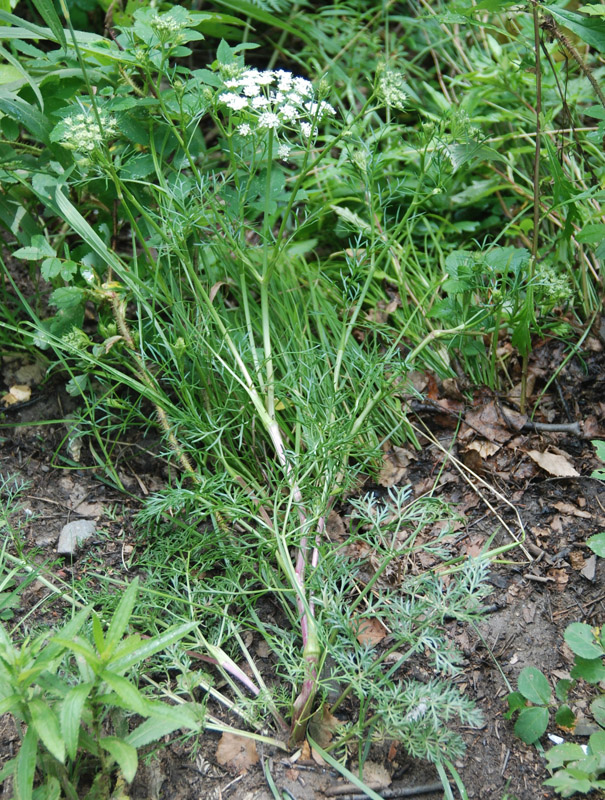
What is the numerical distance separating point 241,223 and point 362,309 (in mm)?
712

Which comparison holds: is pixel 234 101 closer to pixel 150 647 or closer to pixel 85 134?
pixel 85 134

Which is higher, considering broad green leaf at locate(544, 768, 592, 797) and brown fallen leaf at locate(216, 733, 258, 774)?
broad green leaf at locate(544, 768, 592, 797)

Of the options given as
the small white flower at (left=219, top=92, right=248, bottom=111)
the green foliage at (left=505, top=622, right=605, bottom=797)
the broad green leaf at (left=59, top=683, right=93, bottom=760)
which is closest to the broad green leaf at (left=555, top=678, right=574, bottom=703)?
the green foliage at (left=505, top=622, right=605, bottom=797)

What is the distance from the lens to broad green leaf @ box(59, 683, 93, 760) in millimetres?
1167

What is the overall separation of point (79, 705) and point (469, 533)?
116 centimetres

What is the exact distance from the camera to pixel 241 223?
6.19 ft

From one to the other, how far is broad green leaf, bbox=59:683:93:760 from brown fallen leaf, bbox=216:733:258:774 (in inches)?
16.5

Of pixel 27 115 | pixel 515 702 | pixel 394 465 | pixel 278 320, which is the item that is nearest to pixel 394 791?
pixel 515 702

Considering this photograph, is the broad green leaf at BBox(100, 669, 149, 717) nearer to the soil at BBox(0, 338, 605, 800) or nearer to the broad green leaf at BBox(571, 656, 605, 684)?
the soil at BBox(0, 338, 605, 800)

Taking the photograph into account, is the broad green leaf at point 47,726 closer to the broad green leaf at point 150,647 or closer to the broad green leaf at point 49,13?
the broad green leaf at point 150,647

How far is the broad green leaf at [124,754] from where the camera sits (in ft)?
3.84

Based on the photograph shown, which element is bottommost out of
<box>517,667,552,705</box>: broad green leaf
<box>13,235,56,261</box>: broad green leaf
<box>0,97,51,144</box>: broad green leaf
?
<box>517,667,552,705</box>: broad green leaf

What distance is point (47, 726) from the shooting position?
119 centimetres

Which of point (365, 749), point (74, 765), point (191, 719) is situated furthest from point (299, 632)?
point (74, 765)
